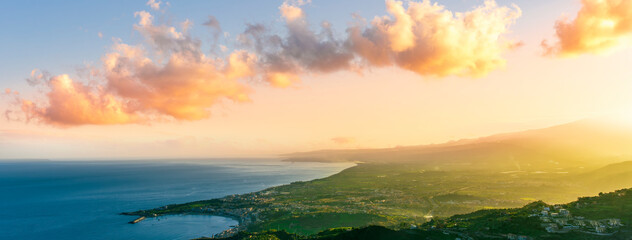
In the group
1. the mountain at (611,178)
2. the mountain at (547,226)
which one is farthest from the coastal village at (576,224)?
the mountain at (611,178)

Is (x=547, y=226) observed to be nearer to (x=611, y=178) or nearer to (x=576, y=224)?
(x=576, y=224)

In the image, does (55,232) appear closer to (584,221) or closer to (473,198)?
(584,221)

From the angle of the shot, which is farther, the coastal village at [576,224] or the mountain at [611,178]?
the mountain at [611,178]

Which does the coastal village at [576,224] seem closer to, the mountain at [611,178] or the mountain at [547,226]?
the mountain at [547,226]

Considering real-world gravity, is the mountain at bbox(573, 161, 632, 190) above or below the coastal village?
below

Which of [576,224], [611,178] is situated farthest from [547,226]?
[611,178]

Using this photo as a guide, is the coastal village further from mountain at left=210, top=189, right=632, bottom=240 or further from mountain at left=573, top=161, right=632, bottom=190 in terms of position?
mountain at left=573, top=161, right=632, bottom=190

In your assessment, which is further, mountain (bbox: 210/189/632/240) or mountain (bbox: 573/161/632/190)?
mountain (bbox: 573/161/632/190)

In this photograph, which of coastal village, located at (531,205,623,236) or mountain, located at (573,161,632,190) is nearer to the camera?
coastal village, located at (531,205,623,236)

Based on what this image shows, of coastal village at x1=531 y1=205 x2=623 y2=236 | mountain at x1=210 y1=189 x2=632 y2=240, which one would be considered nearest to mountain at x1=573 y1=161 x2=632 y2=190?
mountain at x1=210 y1=189 x2=632 y2=240

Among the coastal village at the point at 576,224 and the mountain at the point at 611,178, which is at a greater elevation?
the coastal village at the point at 576,224

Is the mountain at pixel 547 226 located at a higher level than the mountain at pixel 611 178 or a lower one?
higher
